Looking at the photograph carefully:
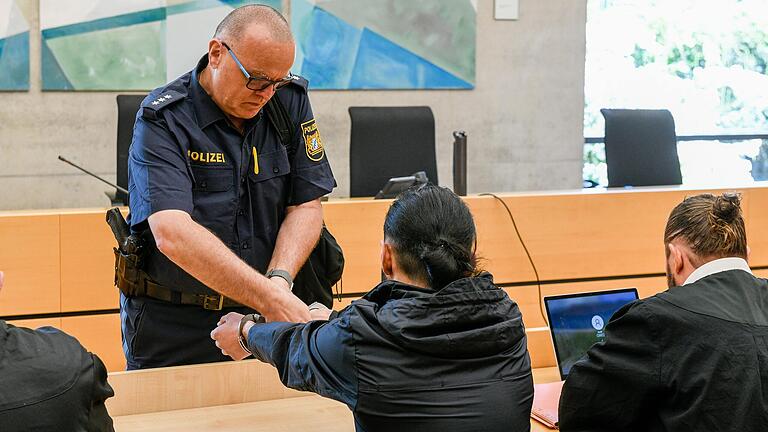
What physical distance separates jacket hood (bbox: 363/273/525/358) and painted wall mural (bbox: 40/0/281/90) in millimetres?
3808

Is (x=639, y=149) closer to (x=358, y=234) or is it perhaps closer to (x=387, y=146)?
(x=387, y=146)

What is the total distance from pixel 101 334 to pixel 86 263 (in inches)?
10.6

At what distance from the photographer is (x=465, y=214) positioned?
5.96ft

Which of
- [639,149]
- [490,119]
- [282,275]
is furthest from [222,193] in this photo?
[490,119]

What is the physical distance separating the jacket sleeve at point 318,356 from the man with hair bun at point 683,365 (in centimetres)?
47

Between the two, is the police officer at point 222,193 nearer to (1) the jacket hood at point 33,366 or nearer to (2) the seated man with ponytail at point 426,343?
(2) the seated man with ponytail at point 426,343

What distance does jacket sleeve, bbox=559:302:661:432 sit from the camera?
5.89ft

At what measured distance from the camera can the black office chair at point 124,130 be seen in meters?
4.21

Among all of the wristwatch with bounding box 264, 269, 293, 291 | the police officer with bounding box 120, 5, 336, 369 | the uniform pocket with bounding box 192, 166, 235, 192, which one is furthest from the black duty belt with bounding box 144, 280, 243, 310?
the uniform pocket with bounding box 192, 166, 235, 192

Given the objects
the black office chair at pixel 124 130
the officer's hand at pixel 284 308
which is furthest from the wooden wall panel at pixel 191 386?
the black office chair at pixel 124 130

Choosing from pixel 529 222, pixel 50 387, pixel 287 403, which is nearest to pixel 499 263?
pixel 529 222

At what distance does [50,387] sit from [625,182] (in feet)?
13.2

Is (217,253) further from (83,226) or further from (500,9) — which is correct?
(500,9)

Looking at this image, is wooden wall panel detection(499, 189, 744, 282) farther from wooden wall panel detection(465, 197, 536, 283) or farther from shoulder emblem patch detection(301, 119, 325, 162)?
shoulder emblem patch detection(301, 119, 325, 162)
